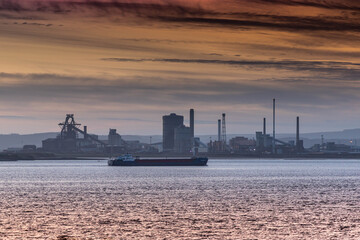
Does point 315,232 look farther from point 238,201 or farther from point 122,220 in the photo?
point 238,201

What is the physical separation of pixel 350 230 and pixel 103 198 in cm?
4735

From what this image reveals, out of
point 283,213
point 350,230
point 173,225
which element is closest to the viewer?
point 350,230

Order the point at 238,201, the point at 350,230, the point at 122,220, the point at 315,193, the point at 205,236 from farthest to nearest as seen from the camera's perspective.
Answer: the point at 315,193, the point at 238,201, the point at 122,220, the point at 350,230, the point at 205,236

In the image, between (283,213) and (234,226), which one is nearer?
(234,226)

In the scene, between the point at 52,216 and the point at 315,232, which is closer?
the point at 315,232

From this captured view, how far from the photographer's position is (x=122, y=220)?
68438 mm

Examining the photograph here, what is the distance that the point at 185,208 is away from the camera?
268ft

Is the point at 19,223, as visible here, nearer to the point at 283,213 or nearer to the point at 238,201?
the point at 283,213

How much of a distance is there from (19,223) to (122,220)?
422 inches

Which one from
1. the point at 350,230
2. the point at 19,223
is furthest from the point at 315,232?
the point at 19,223

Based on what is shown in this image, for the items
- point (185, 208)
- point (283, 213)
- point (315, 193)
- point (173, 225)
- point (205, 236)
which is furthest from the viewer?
point (315, 193)

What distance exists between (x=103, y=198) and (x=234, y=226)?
39.0m

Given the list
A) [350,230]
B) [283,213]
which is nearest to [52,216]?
[283,213]

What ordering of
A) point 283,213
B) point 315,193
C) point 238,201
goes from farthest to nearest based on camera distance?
1. point 315,193
2. point 238,201
3. point 283,213
